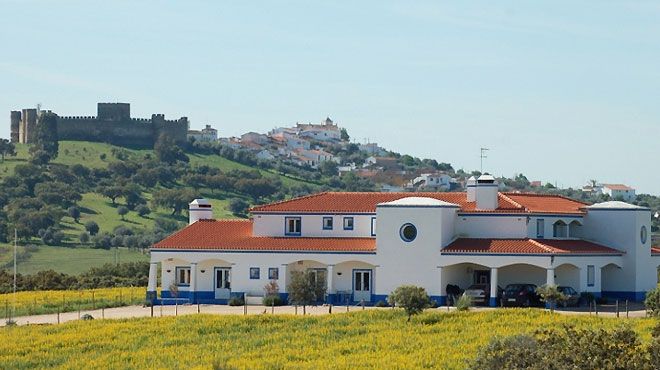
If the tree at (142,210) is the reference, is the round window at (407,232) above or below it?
below

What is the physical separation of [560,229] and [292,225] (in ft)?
41.6

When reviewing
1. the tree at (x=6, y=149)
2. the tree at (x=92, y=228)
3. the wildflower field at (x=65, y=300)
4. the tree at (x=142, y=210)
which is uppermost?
the tree at (x=6, y=149)

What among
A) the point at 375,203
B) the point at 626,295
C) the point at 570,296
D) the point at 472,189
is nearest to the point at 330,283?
the point at 375,203

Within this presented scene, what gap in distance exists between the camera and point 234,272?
212 ft

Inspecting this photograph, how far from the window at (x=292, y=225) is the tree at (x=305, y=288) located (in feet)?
13.0

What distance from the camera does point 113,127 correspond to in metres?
179

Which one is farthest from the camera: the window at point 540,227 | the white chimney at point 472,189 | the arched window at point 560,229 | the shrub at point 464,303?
the white chimney at point 472,189

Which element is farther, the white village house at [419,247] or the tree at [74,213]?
the tree at [74,213]

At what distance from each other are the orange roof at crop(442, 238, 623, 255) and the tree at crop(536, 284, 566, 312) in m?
2.42

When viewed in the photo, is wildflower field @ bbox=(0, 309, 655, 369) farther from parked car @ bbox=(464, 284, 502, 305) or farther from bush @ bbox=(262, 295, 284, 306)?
bush @ bbox=(262, 295, 284, 306)

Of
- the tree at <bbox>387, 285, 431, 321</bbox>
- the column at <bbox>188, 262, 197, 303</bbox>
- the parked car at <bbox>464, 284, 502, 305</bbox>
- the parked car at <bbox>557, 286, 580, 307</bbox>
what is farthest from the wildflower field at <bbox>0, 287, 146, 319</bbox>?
the parked car at <bbox>557, 286, 580, 307</bbox>

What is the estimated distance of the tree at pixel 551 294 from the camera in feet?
188

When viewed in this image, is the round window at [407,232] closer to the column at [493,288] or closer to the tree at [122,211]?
the column at [493,288]

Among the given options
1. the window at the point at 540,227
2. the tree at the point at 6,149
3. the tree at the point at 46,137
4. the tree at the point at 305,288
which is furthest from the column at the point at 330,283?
the tree at the point at 6,149
